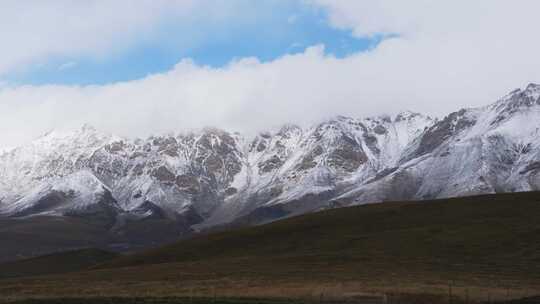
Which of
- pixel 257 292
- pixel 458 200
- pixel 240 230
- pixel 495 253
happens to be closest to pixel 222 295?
pixel 257 292

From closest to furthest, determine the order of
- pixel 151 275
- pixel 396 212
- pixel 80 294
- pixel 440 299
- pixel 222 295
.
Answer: pixel 440 299
pixel 222 295
pixel 80 294
pixel 151 275
pixel 396 212

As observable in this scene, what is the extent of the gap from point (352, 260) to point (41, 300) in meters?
43.4

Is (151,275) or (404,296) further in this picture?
(151,275)

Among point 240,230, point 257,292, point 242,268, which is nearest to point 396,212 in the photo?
point 240,230

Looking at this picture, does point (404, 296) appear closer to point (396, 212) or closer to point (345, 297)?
point (345, 297)

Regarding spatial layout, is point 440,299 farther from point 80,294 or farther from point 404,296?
point 80,294

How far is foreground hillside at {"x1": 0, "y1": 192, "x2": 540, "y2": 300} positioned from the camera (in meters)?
78.6

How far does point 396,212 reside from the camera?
154875mm

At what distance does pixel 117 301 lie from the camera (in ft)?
239

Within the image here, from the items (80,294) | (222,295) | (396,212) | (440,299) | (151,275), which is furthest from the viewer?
(396,212)

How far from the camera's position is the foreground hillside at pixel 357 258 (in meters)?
78.6

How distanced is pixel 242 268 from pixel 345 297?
31542mm

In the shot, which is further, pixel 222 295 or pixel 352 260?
pixel 352 260

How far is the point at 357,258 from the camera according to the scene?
354ft
